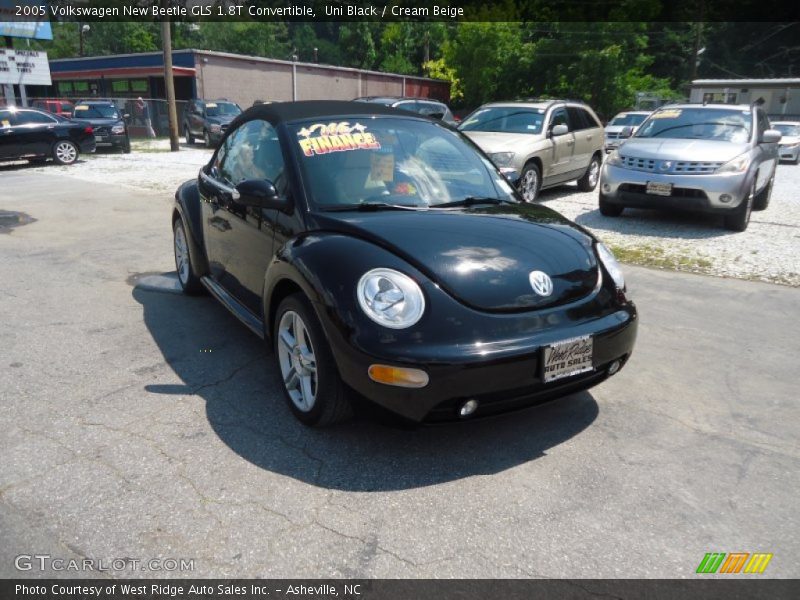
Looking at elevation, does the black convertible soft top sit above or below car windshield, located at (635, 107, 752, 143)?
above

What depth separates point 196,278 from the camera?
511 cm

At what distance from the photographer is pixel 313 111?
13.0 feet

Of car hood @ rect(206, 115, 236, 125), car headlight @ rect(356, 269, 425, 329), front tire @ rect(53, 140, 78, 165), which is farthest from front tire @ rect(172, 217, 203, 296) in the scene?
car hood @ rect(206, 115, 236, 125)

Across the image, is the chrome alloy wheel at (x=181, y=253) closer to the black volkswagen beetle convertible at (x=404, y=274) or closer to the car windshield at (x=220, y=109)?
the black volkswagen beetle convertible at (x=404, y=274)

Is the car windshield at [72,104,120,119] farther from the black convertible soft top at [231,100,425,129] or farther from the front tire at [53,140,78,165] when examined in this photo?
the black convertible soft top at [231,100,425,129]

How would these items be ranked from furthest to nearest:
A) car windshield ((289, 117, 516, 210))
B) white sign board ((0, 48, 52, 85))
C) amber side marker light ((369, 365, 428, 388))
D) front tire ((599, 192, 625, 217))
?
white sign board ((0, 48, 52, 85)) → front tire ((599, 192, 625, 217)) → car windshield ((289, 117, 516, 210)) → amber side marker light ((369, 365, 428, 388))

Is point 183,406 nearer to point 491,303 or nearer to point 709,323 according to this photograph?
point 491,303

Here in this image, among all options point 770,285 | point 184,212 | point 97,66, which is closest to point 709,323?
point 770,285

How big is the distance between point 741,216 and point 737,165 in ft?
2.15

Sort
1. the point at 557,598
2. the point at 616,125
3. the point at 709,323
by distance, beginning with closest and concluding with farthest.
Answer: the point at 557,598 < the point at 709,323 < the point at 616,125

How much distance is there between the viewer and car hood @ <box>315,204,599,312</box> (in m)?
2.86

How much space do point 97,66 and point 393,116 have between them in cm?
3808

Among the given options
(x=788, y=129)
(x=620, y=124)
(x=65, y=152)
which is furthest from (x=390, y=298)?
(x=620, y=124)

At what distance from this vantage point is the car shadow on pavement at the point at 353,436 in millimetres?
2859
